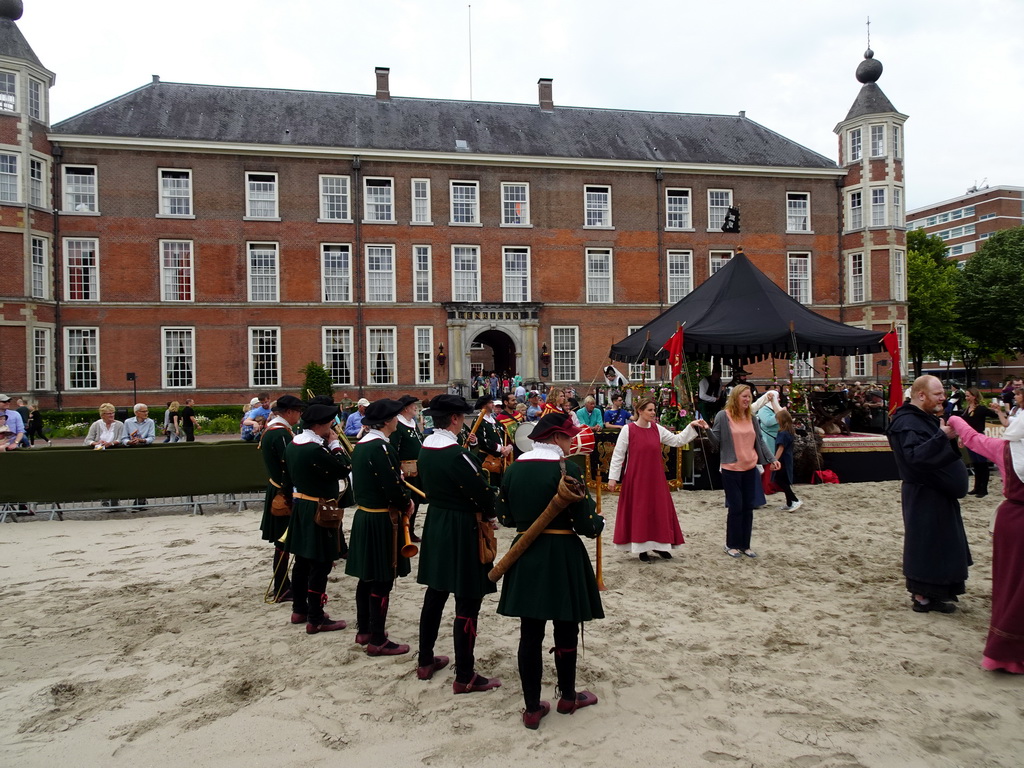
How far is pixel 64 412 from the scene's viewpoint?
84.9 ft

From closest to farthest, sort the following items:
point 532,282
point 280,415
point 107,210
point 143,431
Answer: point 280,415 < point 143,431 < point 107,210 < point 532,282

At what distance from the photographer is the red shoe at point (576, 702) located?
4227 millimetres

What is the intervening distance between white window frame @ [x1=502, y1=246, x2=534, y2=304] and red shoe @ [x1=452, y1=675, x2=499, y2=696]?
90.7 feet

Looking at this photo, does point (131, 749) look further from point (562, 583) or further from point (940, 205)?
point (940, 205)

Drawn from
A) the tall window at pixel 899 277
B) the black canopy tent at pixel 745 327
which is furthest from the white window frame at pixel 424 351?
the tall window at pixel 899 277

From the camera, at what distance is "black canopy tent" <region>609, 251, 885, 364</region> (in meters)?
12.6

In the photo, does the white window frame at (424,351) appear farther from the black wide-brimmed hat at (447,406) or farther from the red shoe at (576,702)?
the red shoe at (576,702)

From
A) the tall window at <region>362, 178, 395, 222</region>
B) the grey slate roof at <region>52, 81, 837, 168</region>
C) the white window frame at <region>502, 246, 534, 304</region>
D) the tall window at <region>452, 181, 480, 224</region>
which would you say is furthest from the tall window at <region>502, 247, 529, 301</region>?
the tall window at <region>362, 178, 395, 222</region>

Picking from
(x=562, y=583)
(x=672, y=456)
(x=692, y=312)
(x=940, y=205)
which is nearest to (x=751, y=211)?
(x=692, y=312)

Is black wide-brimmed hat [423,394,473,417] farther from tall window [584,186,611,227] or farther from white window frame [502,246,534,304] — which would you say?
tall window [584,186,611,227]

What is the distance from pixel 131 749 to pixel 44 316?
28940 mm

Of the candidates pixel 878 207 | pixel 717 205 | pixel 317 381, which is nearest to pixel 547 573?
pixel 317 381

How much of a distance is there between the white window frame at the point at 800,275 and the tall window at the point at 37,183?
1294 inches

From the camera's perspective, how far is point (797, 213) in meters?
34.4
